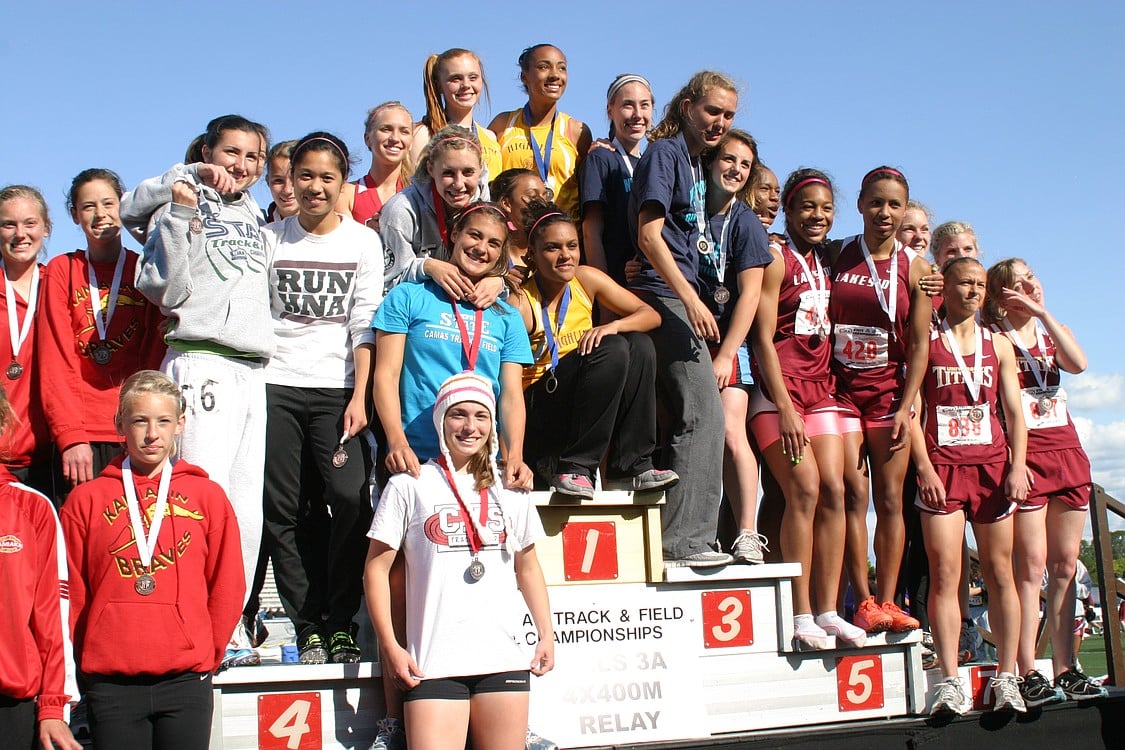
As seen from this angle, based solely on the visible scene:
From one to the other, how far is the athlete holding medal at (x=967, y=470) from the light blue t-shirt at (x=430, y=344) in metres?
2.27

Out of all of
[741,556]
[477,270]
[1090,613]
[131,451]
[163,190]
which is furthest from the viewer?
[1090,613]

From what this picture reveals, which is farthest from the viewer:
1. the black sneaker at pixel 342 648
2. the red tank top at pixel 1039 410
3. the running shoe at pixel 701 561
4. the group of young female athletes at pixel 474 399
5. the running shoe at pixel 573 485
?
the red tank top at pixel 1039 410

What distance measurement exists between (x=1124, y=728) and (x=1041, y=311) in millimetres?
2209

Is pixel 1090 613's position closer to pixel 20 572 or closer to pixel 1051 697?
pixel 1051 697

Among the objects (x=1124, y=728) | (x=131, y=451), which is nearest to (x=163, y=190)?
(x=131, y=451)

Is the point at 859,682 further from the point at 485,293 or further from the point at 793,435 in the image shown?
the point at 485,293

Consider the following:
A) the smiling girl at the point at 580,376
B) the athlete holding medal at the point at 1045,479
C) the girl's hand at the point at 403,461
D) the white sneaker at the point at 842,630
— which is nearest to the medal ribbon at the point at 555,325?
the smiling girl at the point at 580,376

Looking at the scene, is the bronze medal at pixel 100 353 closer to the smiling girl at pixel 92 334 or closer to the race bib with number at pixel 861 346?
the smiling girl at pixel 92 334

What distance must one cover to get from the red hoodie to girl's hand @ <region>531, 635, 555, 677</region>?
1.09 meters

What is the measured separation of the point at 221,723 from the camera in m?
4.35

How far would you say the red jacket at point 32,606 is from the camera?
350cm

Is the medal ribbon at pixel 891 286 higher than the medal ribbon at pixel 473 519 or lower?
higher

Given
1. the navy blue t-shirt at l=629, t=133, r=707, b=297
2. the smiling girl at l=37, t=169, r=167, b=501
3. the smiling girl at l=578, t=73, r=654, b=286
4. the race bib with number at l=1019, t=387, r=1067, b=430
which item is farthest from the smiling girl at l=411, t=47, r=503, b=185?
the race bib with number at l=1019, t=387, r=1067, b=430

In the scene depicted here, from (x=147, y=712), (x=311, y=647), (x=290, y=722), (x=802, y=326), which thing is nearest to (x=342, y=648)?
(x=311, y=647)
